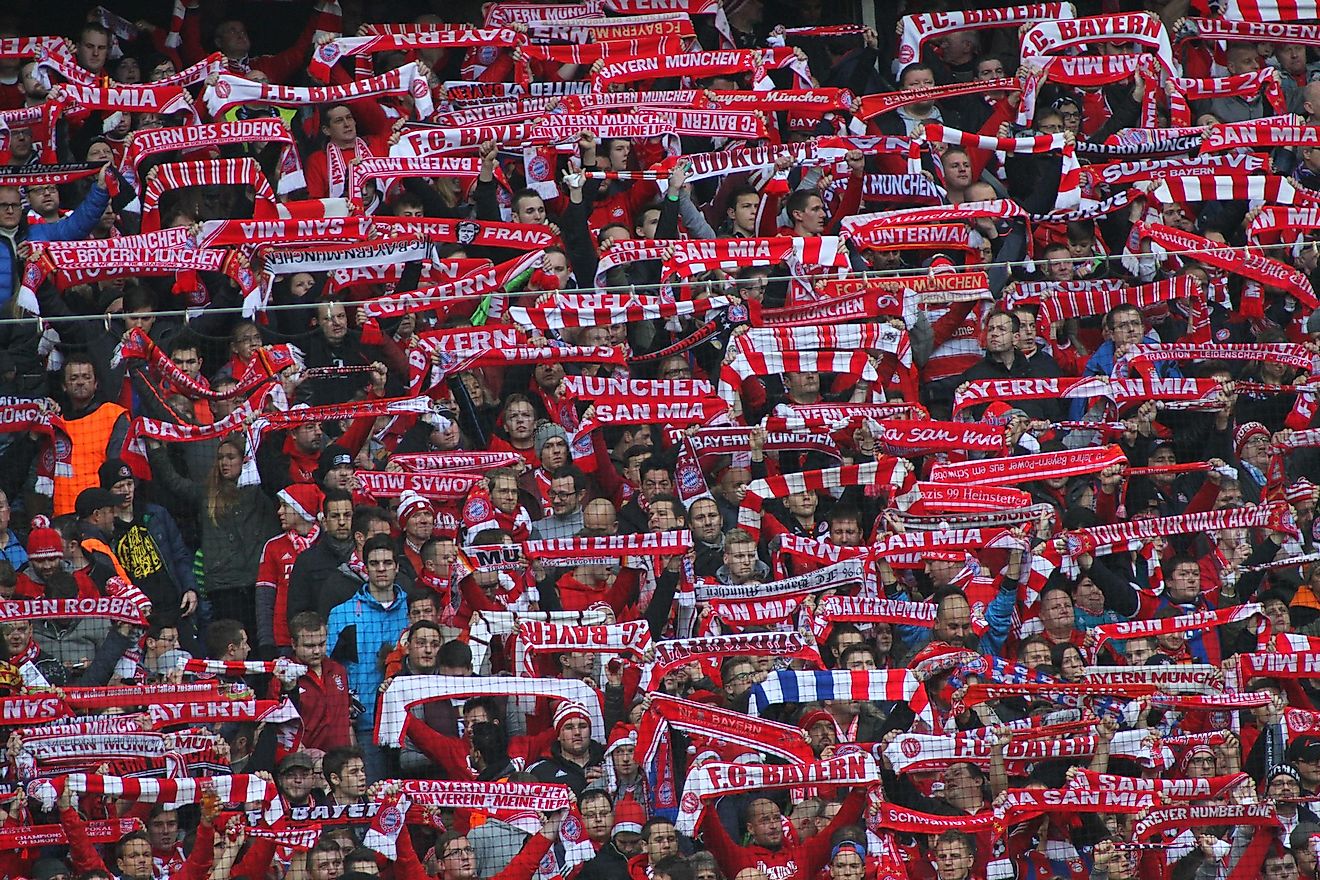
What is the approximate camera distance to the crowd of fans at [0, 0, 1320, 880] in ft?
29.6

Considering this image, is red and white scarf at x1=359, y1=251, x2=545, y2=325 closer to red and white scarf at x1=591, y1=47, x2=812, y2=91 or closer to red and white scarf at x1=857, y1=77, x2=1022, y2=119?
red and white scarf at x1=591, y1=47, x2=812, y2=91

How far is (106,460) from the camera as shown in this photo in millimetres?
9727

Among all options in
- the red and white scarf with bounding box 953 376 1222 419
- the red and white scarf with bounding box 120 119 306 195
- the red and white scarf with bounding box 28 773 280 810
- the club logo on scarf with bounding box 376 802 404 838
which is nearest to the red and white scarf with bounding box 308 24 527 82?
the red and white scarf with bounding box 120 119 306 195

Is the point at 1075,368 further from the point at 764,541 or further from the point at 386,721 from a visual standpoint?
the point at 386,721

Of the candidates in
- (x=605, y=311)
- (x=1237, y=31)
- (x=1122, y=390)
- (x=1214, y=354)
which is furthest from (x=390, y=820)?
(x=1237, y=31)

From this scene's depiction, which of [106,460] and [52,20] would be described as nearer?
[106,460]

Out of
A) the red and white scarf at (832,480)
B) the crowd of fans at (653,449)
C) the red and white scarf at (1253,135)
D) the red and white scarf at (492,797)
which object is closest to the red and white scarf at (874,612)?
the crowd of fans at (653,449)

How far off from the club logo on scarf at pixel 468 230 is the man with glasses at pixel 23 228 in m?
1.81

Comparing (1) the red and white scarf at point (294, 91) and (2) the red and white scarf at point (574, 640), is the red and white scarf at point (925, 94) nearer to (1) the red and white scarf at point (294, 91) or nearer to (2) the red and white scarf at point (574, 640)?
(1) the red and white scarf at point (294, 91)

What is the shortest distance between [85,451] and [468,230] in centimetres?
229

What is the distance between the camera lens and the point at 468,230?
35.6 feet

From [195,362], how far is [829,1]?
471 cm

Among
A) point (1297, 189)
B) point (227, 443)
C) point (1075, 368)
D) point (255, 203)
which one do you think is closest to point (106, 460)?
point (227, 443)

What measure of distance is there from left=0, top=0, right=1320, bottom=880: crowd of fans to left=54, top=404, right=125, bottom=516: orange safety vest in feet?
0.07
